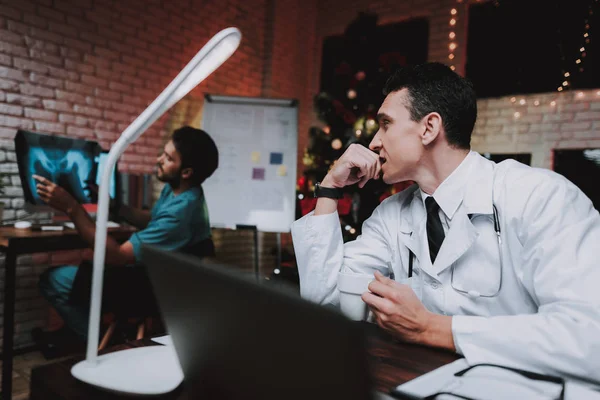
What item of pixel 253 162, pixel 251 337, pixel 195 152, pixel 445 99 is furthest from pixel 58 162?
pixel 251 337

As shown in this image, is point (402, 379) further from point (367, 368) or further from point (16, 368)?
point (16, 368)

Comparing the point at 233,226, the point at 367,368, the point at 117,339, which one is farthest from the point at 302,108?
the point at 367,368

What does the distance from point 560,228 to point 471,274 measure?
241 millimetres

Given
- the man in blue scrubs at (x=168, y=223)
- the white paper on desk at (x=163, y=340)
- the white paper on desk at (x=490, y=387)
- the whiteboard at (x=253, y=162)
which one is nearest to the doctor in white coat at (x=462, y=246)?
the white paper on desk at (x=490, y=387)

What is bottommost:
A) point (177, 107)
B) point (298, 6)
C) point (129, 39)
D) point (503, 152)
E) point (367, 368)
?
point (367, 368)

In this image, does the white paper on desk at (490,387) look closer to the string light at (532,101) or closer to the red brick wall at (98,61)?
the red brick wall at (98,61)

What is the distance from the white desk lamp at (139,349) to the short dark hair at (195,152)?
66.7 inches

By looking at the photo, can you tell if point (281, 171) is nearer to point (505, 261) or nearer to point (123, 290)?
point (123, 290)

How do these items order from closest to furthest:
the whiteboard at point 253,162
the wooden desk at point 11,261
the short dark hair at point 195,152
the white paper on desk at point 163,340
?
the white paper on desk at point 163,340 → the wooden desk at point 11,261 → the short dark hair at point 195,152 → the whiteboard at point 253,162

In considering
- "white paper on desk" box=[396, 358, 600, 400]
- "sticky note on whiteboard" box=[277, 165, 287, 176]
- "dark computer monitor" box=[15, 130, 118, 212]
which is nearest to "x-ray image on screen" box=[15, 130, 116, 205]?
"dark computer monitor" box=[15, 130, 118, 212]

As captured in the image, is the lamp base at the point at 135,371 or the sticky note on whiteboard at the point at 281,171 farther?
the sticky note on whiteboard at the point at 281,171

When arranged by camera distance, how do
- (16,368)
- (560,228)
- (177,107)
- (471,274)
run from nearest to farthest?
(560,228), (471,274), (16,368), (177,107)

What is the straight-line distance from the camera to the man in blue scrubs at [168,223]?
204 centimetres

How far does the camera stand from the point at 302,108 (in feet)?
16.2
